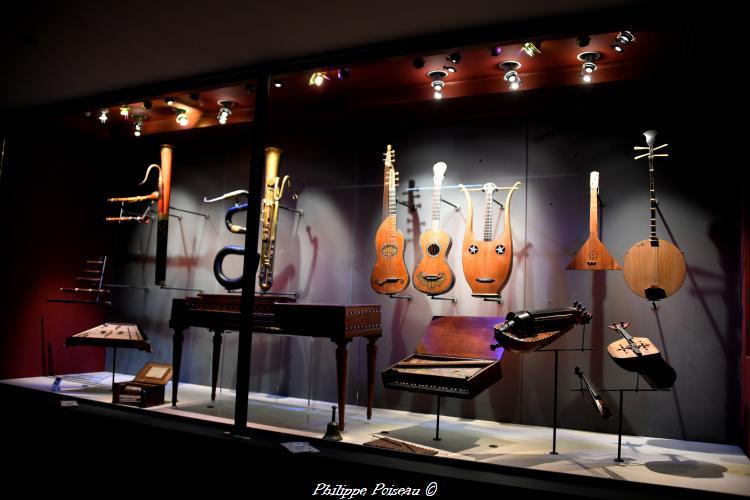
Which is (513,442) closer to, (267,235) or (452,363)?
(452,363)

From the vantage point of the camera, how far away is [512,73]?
4.96 metres

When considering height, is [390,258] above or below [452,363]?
above

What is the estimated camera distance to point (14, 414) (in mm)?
4984

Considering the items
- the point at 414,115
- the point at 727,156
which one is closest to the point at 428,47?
the point at 414,115

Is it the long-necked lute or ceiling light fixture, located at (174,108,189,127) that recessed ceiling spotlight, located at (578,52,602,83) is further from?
ceiling light fixture, located at (174,108,189,127)

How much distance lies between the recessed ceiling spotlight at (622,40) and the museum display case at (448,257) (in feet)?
0.07

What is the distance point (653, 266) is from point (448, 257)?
6.01 ft

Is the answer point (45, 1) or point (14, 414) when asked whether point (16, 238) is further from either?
point (45, 1)

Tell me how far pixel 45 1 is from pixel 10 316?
160 inches

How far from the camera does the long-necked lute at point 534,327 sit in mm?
3895

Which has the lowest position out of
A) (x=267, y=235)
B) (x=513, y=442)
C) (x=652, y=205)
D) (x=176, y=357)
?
(x=513, y=442)

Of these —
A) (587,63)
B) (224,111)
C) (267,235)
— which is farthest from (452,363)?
(224,111)

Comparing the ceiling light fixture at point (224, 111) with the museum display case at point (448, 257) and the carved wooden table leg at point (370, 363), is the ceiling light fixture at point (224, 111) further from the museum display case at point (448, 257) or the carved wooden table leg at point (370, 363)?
the carved wooden table leg at point (370, 363)

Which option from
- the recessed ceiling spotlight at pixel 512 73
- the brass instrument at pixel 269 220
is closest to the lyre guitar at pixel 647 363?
the recessed ceiling spotlight at pixel 512 73
